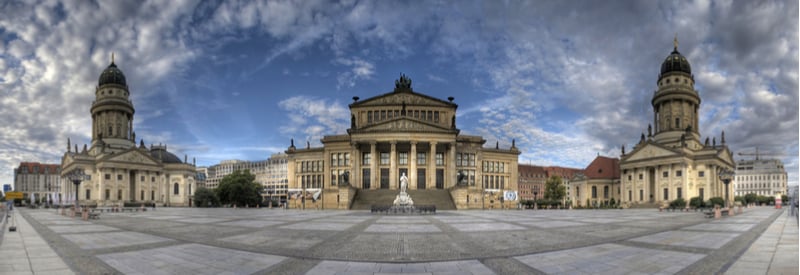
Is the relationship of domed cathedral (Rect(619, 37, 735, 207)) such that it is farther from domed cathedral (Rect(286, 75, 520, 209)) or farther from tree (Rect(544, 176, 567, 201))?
domed cathedral (Rect(286, 75, 520, 209))

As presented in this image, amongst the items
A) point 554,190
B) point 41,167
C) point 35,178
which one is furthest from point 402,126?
point 41,167

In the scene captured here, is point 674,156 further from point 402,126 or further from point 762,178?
point 762,178

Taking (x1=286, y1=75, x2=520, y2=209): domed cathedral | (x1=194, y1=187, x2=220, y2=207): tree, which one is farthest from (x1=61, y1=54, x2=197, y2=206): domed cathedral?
(x1=286, y1=75, x2=520, y2=209): domed cathedral

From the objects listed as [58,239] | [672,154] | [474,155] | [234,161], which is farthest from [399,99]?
[234,161]

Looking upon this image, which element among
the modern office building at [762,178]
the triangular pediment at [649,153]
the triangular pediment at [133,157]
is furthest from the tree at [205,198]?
the modern office building at [762,178]

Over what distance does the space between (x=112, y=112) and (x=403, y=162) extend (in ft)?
237

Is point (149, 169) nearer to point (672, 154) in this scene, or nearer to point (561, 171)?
point (672, 154)

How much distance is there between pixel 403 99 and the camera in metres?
73.5

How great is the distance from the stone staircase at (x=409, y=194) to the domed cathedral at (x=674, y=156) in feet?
140

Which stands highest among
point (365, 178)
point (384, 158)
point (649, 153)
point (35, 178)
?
point (649, 153)

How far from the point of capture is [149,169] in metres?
92.1

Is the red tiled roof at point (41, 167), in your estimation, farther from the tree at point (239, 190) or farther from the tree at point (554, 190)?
the tree at point (554, 190)

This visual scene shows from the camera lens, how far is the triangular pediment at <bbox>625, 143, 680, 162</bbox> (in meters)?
74.3

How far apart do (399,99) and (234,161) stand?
5834 inches
